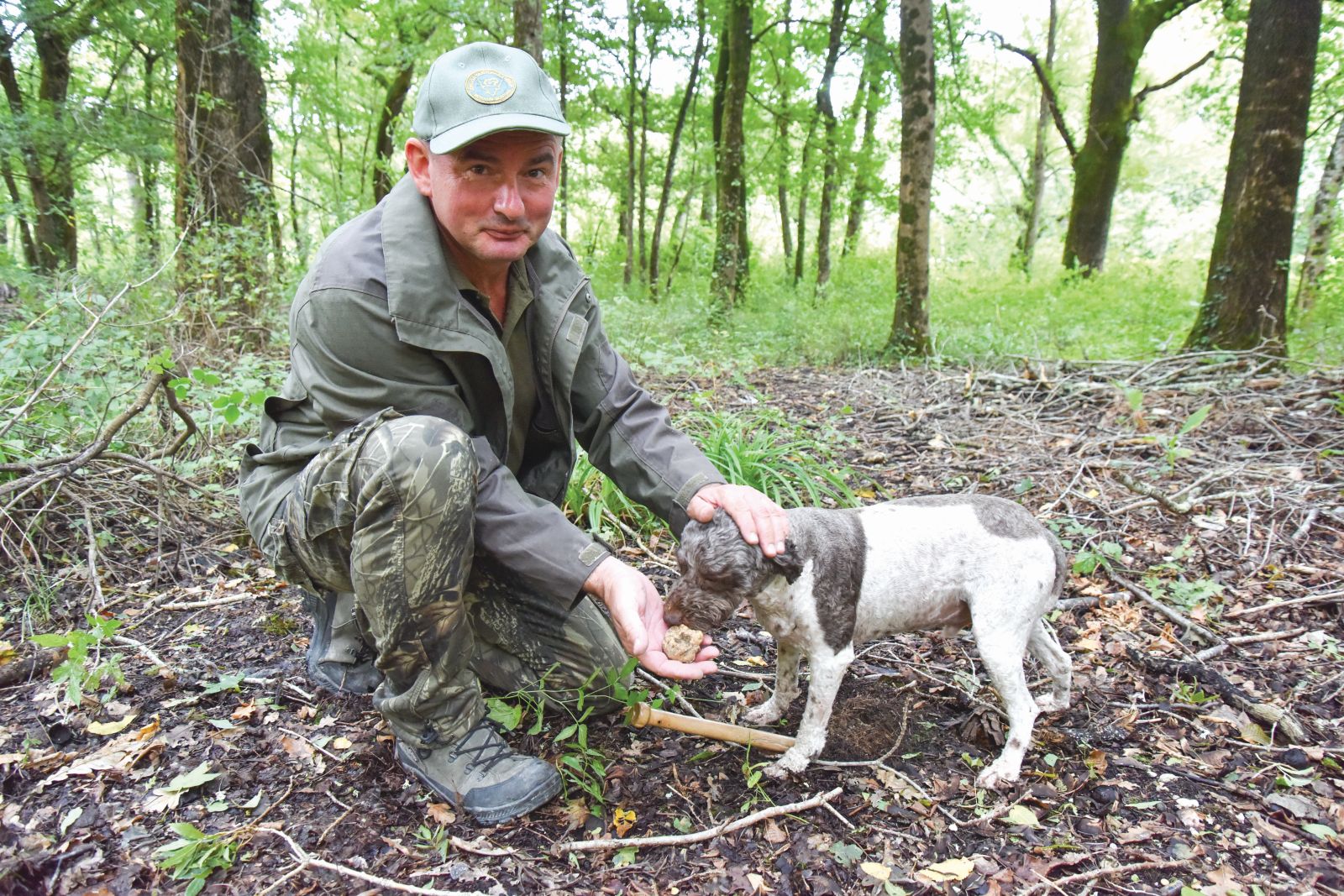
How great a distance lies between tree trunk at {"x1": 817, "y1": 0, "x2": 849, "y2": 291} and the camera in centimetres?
1688

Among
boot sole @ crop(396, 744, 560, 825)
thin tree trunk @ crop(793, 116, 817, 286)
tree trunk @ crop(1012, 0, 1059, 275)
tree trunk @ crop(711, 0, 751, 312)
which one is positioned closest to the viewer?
boot sole @ crop(396, 744, 560, 825)

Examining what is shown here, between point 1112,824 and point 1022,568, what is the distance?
2.66ft

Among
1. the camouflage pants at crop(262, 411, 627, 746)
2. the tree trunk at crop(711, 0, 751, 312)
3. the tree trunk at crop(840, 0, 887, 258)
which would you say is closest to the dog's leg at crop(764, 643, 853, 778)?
the camouflage pants at crop(262, 411, 627, 746)

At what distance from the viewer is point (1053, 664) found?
9.15ft

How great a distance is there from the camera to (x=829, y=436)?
5348mm

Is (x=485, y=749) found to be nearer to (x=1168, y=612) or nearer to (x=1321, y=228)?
(x=1168, y=612)

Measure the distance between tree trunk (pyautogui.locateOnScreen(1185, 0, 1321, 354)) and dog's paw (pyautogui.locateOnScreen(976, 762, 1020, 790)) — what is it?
5631 mm

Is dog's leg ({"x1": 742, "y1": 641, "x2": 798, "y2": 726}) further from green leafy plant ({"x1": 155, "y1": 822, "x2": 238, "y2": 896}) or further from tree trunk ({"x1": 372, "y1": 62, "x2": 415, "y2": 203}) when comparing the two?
tree trunk ({"x1": 372, "y1": 62, "x2": 415, "y2": 203})

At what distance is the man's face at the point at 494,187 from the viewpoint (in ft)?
7.75

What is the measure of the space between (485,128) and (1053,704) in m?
2.89

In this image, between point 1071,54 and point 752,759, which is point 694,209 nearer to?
point 1071,54

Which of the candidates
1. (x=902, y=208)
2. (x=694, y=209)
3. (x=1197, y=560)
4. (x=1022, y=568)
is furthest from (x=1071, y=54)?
(x=1022, y=568)

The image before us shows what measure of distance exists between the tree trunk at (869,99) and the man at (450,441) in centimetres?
1436

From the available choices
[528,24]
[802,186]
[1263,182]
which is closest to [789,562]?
[1263,182]
